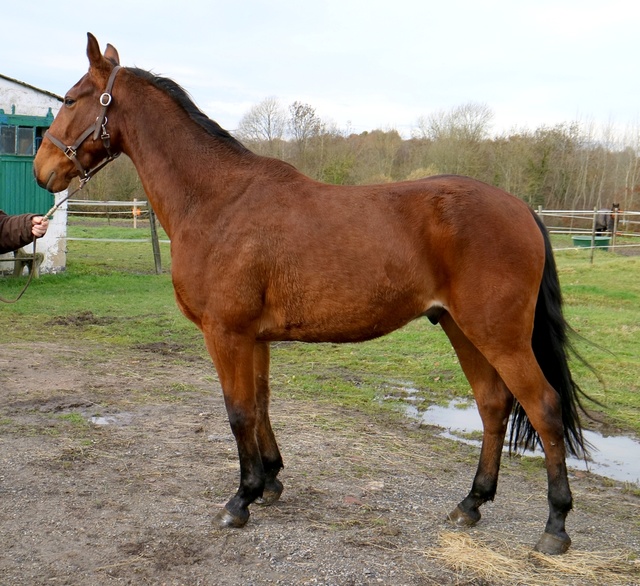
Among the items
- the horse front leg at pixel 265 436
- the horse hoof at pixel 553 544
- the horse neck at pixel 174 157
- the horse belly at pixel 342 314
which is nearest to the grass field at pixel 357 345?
the horse hoof at pixel 553 544

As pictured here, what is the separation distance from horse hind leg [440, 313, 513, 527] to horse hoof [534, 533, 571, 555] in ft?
1.54

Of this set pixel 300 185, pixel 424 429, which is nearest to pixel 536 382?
pixel 300 185

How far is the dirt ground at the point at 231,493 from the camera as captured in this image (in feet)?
11.0

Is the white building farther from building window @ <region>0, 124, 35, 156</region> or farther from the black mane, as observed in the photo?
the black mane

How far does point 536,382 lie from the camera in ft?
11.9

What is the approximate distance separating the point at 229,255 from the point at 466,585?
2.20 meters

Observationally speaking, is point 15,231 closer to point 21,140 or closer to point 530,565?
point 530,565

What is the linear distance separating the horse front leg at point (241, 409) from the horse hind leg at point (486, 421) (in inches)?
49.2

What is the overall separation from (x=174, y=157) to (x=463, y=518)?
2905 mm

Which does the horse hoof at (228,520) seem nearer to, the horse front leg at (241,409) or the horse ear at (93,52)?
the horse front leg at (241,409)

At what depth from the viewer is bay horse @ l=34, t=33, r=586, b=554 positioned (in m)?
3.67

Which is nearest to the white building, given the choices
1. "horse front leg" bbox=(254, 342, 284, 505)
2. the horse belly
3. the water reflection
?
the water reflection

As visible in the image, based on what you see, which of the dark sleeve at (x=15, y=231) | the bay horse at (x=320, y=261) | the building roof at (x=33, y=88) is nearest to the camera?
the bay horse at (x=320, y=261)

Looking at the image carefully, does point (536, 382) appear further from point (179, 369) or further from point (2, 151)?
point (2, 151)
